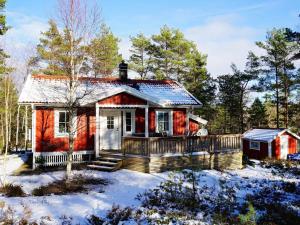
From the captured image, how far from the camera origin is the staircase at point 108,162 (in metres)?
15.8

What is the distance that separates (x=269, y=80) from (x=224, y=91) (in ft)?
21.7

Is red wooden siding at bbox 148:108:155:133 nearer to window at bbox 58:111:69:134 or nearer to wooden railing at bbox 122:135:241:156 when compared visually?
wooden railing at bbox 122:135:241:156

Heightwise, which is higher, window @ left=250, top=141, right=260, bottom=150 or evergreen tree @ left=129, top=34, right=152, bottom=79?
evergreen tree @ left=129, top=34, right=152, bottom=79

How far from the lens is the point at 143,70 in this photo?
42.0 m

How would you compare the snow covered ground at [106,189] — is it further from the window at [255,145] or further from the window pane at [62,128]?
the window at [255,145]

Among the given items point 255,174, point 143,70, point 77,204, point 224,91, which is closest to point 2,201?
Result: point 77,204

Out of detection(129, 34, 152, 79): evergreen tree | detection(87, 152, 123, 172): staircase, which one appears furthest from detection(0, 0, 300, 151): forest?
detection(87, 152, 123, 172): staircase

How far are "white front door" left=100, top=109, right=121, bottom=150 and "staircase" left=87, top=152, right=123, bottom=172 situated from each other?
173 cm

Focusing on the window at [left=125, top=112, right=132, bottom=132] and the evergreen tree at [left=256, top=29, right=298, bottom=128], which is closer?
the window at [left=125, top=112, right=132, bottom=132]

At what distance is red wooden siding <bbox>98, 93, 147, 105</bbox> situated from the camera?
58.1 feet

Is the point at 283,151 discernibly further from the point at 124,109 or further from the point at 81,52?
the point at 81,52

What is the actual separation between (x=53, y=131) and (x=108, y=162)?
4.01 metres

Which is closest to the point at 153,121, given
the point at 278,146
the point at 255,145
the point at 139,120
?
the point at 139,120

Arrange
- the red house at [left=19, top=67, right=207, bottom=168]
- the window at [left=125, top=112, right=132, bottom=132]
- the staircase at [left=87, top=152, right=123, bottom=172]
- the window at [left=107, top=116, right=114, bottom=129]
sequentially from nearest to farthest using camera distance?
the staircase at [left=87, top=152, right=123, bottom=172]
the red house at [left=19, top=67, right=207, bottom=168]
the window at [left=107, top=116, right=114, bottom=129]
the window at [left=125, top=112, right=132, bottom=132]
